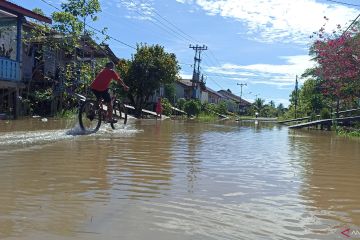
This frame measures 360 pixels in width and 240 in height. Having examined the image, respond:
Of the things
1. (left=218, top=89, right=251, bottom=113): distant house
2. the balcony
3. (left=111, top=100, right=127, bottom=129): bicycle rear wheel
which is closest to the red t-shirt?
(left=111, top=100, right=127, bottom=129): bicycle rear wheel

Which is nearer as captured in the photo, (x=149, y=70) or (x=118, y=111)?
(x=118, y=111)

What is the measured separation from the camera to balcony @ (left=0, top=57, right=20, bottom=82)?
1698 cm

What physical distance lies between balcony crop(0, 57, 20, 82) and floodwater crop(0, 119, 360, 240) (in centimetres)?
1040

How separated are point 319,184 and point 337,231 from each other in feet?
6.74

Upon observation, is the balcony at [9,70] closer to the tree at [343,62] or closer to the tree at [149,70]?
the tree at [343,62]

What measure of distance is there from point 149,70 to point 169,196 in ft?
106

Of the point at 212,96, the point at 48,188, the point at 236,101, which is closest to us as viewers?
the point at 48,188

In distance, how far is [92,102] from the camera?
11.6 m

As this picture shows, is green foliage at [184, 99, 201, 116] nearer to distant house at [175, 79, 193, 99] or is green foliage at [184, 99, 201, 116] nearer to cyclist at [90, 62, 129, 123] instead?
distant house at [175, 79, 193, 99]

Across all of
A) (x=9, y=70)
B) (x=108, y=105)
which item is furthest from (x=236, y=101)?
(x=108, y=105)

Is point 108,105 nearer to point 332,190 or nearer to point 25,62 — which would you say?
point 332,190

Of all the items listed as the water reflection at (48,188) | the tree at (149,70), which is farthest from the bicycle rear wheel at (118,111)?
the tree at (149,70)

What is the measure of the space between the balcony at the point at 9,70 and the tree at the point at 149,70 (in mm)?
17664

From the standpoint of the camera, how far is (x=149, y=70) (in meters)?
36.1
